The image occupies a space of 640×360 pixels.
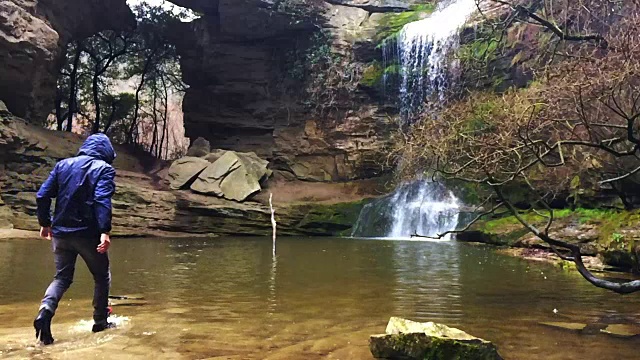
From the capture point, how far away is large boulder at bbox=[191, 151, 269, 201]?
2122 centimetres

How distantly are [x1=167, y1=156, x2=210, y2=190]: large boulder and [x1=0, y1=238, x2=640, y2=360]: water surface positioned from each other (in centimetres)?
1070

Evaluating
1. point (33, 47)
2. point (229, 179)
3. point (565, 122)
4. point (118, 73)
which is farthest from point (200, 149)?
point (565, 122)

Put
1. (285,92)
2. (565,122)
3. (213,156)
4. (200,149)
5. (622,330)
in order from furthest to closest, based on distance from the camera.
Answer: (285,92) → (200,149) → (213,156) → (565,122) → (622,330)

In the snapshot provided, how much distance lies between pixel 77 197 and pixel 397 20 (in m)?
23.6

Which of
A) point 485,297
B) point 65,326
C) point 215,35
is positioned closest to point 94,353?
point 65,326

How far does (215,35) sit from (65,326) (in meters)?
24.5

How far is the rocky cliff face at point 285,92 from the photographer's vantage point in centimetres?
2597

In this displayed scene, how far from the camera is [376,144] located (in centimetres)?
2567

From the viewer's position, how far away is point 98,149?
482cm

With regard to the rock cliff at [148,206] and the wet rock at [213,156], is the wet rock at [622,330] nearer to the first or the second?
the rock cliff at [148,206]

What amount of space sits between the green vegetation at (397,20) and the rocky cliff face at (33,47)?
45.8 feet

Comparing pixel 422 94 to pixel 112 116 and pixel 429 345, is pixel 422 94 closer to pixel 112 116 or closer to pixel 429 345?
pixel 112 116

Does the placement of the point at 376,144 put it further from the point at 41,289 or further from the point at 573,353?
the point at 573,353

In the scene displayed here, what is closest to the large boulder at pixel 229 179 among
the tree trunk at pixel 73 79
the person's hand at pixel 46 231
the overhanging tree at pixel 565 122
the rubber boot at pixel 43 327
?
the overhanging tree at pixel 565 122
